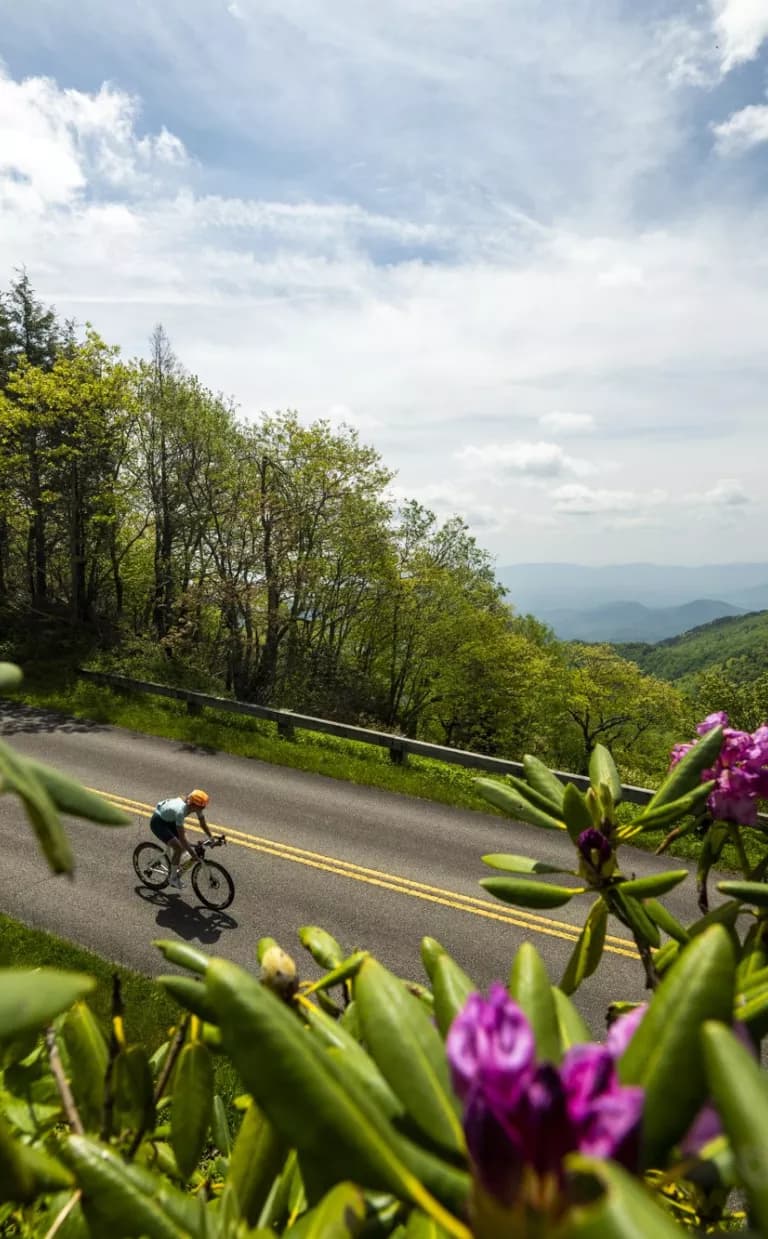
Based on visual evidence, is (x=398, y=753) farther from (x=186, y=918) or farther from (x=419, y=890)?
(x=186, y=918)

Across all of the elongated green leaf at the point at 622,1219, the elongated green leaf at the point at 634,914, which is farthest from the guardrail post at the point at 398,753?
the elongated green leaf at the point at 622,1219

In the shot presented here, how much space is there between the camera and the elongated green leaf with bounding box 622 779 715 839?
167cm

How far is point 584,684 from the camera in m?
30.5

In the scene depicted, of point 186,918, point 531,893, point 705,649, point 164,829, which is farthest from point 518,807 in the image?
point 705,649

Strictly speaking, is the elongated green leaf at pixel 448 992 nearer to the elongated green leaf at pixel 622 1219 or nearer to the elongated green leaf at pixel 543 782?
the elongated green leaf at pixel 622 1219

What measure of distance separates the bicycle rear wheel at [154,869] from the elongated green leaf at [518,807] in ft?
22.9

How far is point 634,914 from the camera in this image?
1.66 m

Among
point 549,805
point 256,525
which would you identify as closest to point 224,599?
point 256,525

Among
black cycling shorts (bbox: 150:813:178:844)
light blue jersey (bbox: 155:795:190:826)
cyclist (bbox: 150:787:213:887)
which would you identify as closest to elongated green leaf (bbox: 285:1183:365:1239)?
cyclist (bbox: 150:787:213:887)

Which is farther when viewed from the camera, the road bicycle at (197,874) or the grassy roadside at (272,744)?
the grassy roadside at (272,744)

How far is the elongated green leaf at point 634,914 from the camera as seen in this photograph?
1.63 m

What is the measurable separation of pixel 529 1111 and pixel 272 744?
42.9 ft

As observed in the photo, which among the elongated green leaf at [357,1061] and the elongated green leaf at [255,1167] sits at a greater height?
the elongated green leaf at [357,1061]

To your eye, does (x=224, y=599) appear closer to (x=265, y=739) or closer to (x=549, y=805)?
(x=265, y=739)
